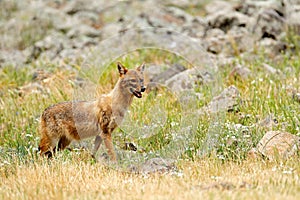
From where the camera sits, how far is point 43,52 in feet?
50.3

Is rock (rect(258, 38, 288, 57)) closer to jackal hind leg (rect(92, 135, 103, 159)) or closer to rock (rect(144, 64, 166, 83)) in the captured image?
rock (rect(144, 64, 166, 83))

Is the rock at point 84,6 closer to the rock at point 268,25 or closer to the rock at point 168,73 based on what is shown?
the rock at point 268,25

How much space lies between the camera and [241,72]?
11.8 m

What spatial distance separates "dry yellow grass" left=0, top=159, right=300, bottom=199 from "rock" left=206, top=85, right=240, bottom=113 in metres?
1.90

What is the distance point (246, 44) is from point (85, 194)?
8121 millimetres

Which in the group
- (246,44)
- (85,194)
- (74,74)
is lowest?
(85,194)

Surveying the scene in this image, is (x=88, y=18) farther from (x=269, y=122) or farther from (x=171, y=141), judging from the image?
(x=171, y=141)

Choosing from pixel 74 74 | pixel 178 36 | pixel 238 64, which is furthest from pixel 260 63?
pixel 74 74

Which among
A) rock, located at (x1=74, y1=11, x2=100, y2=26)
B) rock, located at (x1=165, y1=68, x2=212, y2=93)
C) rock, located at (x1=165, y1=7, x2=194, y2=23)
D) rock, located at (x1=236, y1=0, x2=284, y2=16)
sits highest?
rock, located at (x1=236, y1=0, x2=284, y2=16)

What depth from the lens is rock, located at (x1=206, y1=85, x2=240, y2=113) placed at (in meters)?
9.85

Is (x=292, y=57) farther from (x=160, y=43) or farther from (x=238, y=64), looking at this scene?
(x=160, y=43)

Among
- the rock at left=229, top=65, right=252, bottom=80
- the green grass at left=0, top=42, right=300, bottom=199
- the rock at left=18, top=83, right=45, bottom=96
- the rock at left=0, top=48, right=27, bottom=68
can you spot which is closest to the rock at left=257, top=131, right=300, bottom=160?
the green grass at left=0, top=42, right=300, bottom=199

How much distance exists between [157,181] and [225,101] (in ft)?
10.1

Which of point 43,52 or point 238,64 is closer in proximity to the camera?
point 238,64
